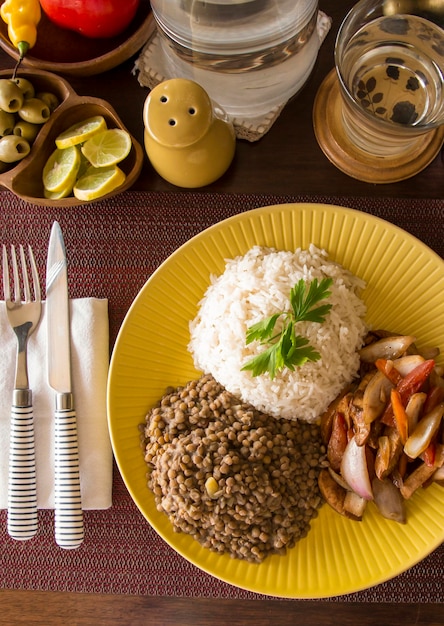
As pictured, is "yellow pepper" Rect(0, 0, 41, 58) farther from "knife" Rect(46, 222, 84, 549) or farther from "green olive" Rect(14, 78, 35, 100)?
"knife" Rect(46, 222, 84, 549)

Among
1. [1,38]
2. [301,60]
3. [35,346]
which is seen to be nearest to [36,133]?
[1,38]

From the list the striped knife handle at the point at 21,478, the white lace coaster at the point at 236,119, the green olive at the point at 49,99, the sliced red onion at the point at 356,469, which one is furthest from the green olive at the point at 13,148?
the sliced red onion at the point at 356,469

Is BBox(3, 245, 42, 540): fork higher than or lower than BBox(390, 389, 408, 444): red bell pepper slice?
lower

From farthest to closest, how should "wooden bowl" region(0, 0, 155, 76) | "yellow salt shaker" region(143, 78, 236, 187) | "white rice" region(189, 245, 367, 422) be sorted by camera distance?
"wooden bowl" region(0, 0, 155, 76)
"white rice" region(189, 245, 367, 422)
"yellow salt shaker" region(143, 78, 236, 187)

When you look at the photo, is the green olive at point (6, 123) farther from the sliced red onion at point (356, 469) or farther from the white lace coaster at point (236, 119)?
the sliced red onion at point (356, 469)

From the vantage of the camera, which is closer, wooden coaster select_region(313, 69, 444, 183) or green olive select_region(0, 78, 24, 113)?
green olive select_region(0, 78, 24, 113)

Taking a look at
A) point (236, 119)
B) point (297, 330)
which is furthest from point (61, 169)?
point (297, 330)

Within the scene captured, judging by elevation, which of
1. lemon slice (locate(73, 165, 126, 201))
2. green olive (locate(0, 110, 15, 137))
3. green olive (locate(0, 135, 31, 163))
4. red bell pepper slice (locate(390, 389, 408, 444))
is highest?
green olive (locate(0, 110, 15, 137))

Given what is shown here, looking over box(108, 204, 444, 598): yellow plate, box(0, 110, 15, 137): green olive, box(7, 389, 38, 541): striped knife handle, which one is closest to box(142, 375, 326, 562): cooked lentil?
box(108, 204, 444, 598): yellow plate
